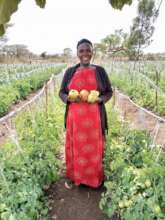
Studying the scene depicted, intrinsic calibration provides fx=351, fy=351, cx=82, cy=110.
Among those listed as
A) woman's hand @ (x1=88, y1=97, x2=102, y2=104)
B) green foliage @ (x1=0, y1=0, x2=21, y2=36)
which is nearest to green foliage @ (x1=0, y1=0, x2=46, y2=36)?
green foliage @ (x1=0, y1=0, x2=21, y2=36)

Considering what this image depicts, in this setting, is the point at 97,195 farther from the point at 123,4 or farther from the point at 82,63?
the point at 123,4

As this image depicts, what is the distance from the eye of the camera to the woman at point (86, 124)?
3500mm

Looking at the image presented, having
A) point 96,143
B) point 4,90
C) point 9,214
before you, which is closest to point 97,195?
point 96,143

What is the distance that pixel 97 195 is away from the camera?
139 inches

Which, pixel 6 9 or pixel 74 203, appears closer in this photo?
pixel 6 9

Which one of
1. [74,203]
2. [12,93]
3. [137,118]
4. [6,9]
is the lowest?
[12,93]

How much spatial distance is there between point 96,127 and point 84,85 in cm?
44

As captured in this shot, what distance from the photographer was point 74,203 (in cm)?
341

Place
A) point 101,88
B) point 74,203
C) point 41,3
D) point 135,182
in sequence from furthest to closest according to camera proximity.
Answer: point 101,88 → point 74,203 → point 135,182 → point 41,3

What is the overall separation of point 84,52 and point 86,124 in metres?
0.72

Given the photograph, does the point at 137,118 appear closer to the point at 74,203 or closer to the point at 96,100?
the point at 96,100

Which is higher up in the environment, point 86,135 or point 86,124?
point 86,124

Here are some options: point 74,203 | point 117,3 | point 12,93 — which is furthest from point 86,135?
point 12,93

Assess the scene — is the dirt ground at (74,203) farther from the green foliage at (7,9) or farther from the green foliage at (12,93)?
the green foliage at (12,93)
